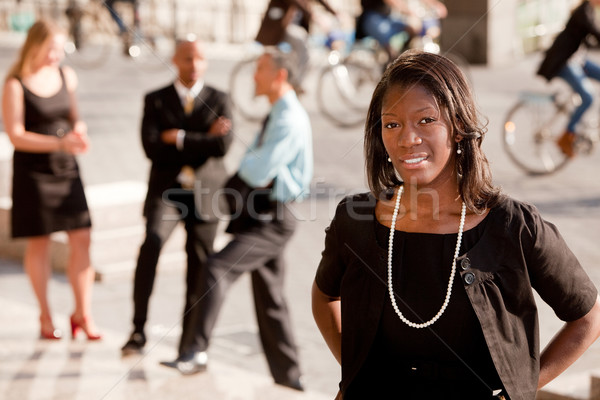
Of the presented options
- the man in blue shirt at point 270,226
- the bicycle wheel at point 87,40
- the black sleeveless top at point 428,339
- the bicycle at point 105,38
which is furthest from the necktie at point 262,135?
the bicycle wheel at point 87,40

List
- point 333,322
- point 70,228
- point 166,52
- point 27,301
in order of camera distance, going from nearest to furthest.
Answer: point 333,322 < point 70,228 < point 27,301 < point 166,52

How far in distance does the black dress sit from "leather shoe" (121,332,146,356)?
83 centimetres

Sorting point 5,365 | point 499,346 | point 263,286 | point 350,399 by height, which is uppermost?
point 499,346

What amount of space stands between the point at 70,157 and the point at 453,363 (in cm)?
404

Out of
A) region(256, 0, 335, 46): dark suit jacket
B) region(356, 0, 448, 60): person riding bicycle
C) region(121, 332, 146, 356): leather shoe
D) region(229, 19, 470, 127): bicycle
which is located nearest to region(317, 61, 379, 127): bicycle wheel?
region(229, 19, 470, 127): bicycle

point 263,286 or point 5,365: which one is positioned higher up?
point 263,286

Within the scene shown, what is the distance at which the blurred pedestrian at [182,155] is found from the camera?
5.57 m

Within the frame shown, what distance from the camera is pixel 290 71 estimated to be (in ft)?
17.8

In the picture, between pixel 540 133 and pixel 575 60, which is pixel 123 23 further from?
pixel 575 60

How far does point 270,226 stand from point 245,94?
7320 millimetres

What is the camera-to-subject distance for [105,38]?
17.9 meters

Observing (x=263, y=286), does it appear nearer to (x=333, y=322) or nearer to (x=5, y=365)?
(x=5, y=365)

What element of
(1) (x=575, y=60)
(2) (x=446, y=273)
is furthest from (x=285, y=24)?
(2) (x=446, y=273)

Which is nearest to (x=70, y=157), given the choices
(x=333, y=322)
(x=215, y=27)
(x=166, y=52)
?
(x=333, y=322)
